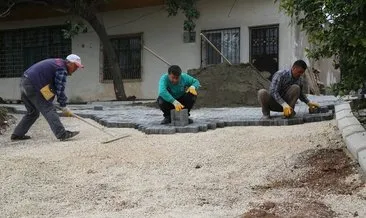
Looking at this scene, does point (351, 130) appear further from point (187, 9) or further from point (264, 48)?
point (187, 9)

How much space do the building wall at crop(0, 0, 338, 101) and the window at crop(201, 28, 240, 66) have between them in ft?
0.51

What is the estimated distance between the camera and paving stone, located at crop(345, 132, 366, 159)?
4.25 metres

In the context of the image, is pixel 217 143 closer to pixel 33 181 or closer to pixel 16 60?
pixel 33 181

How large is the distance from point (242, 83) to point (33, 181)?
7479 millimetres

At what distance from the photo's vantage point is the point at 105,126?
309 inches

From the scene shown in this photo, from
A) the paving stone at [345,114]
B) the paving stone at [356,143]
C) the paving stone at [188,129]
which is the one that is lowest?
the paving stone at [188,129]

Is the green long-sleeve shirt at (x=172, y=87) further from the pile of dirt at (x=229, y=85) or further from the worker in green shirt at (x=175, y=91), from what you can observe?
the pile of dirt at (x=229, y=85)

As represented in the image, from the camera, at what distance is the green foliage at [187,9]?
14.0 meters

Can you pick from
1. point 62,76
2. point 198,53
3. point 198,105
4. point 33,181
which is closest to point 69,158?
point 33,181

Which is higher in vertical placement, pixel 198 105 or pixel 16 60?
pixel 16 60

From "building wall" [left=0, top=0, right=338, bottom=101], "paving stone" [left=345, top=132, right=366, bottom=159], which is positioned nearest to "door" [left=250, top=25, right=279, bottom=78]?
"building wall" [left=0, top=0, right=338, bottom=101]

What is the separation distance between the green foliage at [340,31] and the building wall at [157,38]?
886 centimetres

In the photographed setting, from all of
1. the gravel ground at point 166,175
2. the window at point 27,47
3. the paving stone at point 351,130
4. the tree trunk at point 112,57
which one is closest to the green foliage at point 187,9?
the tree trunk at point 112,57

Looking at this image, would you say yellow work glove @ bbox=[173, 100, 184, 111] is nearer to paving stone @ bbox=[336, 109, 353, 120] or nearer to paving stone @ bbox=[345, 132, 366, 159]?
paving stone @ bbox=[336, 109, 353, 120]
